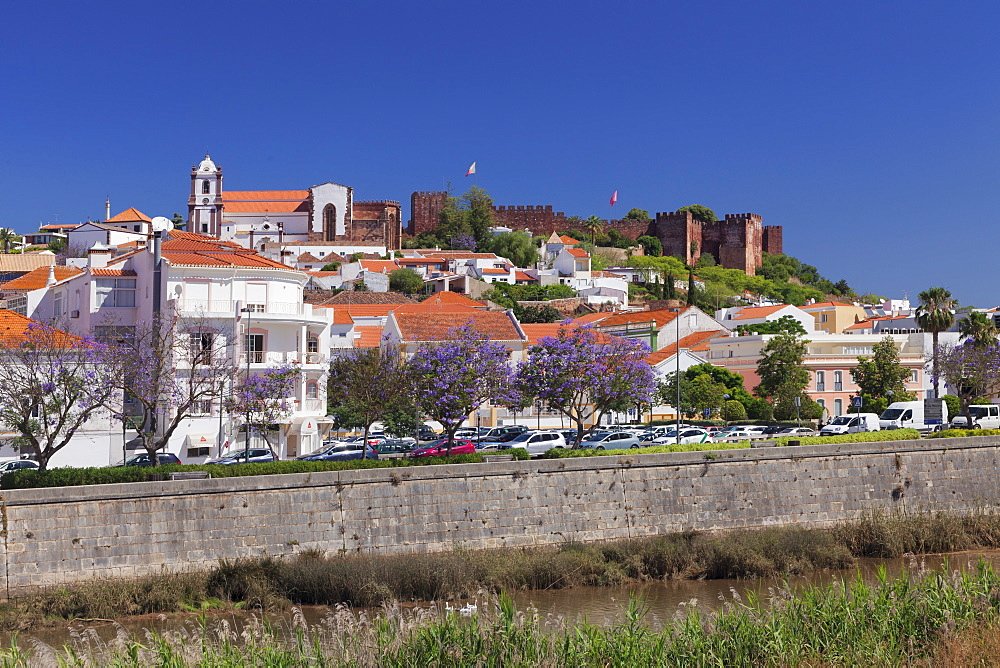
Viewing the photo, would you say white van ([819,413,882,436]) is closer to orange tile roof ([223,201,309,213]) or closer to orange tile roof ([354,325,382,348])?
orange tile roof ([354,325,382,348])

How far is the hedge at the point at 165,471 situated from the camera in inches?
816

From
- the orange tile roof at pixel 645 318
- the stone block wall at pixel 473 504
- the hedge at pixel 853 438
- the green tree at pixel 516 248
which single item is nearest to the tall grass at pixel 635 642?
the stone block wall at pixel 473 504

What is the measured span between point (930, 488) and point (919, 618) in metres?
17.0

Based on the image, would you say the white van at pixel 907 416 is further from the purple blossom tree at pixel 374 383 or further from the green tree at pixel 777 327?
the purple blossom tree at pixel 374 383

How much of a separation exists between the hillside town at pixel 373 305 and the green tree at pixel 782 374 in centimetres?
64

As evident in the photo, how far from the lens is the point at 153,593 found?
19734 mm

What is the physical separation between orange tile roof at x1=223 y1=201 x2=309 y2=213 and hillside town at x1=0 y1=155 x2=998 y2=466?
0.97 feet

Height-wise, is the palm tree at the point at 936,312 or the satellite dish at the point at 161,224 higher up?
the satellite dish at the point at 161,224

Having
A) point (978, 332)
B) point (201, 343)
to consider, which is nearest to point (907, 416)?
point (978, 332)

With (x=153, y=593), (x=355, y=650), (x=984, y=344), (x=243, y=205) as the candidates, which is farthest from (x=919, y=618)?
(x=243, y=205)

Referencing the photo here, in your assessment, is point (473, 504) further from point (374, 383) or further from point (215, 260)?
point (215, 260)

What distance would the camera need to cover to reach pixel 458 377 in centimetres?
3303

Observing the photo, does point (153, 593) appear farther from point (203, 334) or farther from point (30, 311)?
point (30, 311)

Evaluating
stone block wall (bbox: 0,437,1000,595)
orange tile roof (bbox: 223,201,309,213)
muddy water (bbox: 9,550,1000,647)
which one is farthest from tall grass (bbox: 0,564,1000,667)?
orange tile roof (bbox: 223,201,309,213)
